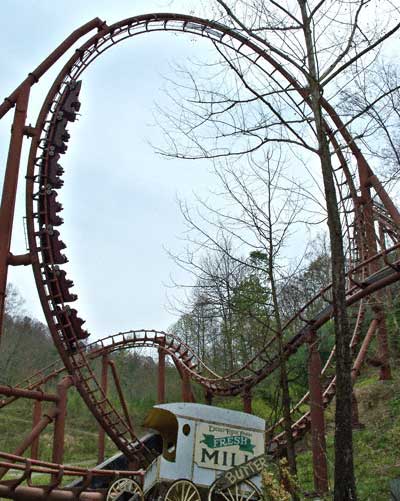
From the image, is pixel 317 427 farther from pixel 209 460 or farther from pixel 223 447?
Answer: pixel 209 460

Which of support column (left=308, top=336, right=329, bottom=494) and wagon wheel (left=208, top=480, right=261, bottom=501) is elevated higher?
support column (left=308, top=336, right=329, bottom=494)

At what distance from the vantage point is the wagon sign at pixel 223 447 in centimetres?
672

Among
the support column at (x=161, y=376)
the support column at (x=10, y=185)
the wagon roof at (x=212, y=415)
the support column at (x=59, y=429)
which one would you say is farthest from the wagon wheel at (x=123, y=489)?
the support column at (x=161, y=376)

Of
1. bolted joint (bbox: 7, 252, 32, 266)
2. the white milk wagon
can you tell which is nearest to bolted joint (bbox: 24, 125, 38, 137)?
bolted joint (bbox: 7, 252, 32, 266)

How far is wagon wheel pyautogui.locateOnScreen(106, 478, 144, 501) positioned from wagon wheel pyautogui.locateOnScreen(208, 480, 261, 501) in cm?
141

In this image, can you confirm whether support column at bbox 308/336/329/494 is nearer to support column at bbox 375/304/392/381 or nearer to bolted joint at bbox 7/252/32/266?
support column at bbox 375/304/392/381

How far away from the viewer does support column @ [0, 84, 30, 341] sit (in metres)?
9.96

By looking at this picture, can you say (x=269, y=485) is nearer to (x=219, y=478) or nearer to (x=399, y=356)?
(x=219, y=478)

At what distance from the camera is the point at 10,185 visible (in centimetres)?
1032

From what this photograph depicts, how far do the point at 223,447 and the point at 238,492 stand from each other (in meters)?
0.55

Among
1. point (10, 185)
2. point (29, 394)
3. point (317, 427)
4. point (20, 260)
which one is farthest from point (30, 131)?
point (317, 427)

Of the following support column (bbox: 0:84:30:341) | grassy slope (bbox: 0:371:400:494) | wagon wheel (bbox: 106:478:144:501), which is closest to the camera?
wagon wheel (bbox: 106:478:144:501)

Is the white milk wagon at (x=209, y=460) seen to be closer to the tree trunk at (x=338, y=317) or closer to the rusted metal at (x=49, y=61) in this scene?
the tree trunk at (x=338, y=317)

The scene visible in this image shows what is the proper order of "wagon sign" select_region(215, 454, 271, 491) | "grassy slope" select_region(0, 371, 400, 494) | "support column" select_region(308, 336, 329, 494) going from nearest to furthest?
"wagon sign" select_region(215, 454, 271, 491), "grassy slope" select_region(0, 371, 400, 494), "support column" select_region(308, 336, 329, 494)
